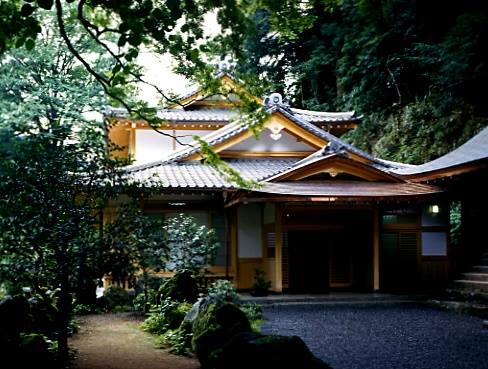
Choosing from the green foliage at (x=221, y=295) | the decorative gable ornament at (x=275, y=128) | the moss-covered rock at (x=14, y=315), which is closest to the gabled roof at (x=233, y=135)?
the decorative gable ornament at (x=275, y=128)

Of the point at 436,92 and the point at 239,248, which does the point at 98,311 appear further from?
the point at 436,92

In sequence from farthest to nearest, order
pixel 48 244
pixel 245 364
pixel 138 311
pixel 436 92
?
pixel 436 92, pixel 138 311, pixel 48 244, pixel 245 364

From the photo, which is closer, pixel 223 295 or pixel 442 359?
pixel 442 359

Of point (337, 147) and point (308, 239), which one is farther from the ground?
point (337, 147)

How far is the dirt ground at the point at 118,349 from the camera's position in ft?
22.4

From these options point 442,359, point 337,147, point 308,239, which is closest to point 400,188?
point 337,147

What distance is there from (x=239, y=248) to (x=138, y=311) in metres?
3.74

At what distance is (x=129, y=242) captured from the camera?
6.77 m

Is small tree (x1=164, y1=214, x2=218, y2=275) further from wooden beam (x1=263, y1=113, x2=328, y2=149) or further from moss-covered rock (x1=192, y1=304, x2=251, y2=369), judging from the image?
wooden beam (x1=263, y1=113, x2=328, y2=149)

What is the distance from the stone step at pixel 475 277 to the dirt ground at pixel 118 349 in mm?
7793

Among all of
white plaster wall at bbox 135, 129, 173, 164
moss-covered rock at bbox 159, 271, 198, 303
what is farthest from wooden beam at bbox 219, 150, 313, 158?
moss-covered rock at bbox 159, 271, 198, 303

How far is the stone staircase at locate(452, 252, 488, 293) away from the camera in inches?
475

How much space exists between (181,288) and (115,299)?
2660 mm

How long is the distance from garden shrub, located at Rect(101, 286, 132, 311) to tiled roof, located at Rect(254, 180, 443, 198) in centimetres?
412
